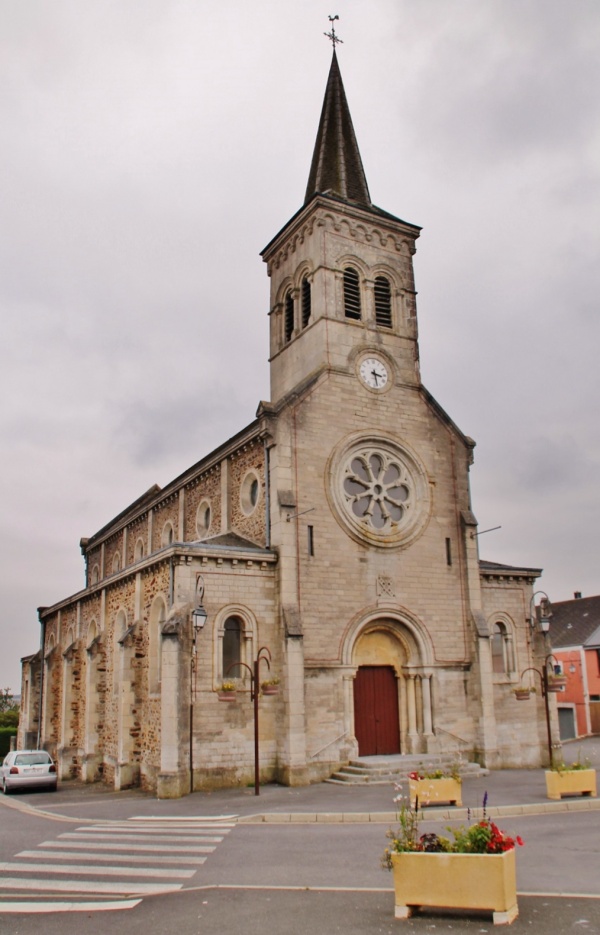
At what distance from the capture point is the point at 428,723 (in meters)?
23.3

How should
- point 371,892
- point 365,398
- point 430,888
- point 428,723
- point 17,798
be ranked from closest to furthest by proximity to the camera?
point 430,888
point 371,892
point 17,798
point 428,723
point 365,398

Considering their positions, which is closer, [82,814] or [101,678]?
[82,814]

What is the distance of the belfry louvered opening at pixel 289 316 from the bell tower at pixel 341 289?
0.12ft

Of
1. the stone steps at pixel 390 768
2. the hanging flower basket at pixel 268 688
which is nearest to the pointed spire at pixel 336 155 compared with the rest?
the hanging flower basket at pixel 268 688

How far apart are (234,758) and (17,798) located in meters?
6.51

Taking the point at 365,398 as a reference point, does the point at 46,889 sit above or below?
below

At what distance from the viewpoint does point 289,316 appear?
92.9 feet

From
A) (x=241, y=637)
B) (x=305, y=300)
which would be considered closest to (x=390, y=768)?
(x=241, y=637)

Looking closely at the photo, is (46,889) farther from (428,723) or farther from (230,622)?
(428,723)

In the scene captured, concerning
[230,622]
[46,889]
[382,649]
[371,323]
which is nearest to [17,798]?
[230,622]

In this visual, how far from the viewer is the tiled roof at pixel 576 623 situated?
46.7 m

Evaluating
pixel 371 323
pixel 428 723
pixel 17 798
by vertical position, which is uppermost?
pixel 371 323

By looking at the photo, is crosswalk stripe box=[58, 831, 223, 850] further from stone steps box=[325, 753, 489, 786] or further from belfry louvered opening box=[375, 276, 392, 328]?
belfry louvered opening box=[375, 276, 392, 328]

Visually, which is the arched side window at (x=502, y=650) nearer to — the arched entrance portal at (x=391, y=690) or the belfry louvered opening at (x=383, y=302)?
the arched entrance portal at (x=391, y=690)
